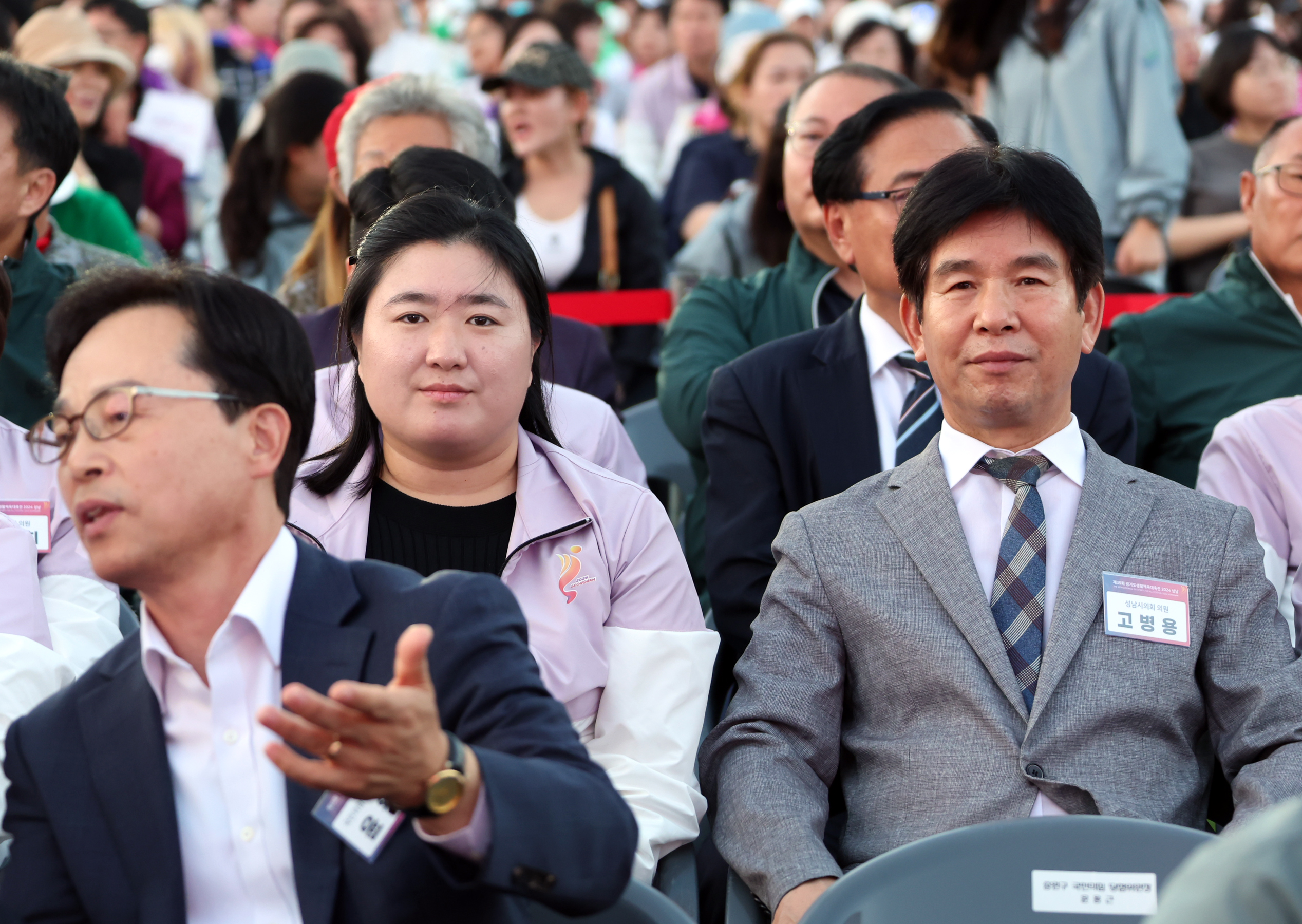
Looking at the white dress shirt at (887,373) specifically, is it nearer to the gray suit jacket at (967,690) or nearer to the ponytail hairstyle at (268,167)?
the gray suit jacket at (967,690)

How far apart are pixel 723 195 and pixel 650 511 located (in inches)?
155

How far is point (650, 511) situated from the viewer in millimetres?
2412

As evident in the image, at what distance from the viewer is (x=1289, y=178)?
3.26m

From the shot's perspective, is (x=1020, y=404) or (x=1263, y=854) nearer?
(x=1263, y=854)

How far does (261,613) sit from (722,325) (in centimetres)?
219

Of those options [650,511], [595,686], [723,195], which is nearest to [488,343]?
[650,511]

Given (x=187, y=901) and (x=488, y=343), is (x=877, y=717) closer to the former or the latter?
(x=488, y=343)

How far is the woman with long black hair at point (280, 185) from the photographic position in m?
5.05

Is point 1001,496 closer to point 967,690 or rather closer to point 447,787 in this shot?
point 967,690

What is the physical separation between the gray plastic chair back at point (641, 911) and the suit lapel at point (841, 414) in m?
1.25

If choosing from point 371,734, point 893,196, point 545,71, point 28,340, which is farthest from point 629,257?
point 371,734

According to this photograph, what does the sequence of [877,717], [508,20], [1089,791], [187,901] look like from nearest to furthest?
[187,901], [1089,791], [877,717], [508,20]

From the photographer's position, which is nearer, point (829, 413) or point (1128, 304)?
point (829, 413)

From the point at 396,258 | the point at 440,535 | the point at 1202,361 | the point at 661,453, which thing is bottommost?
the point at 661,453
